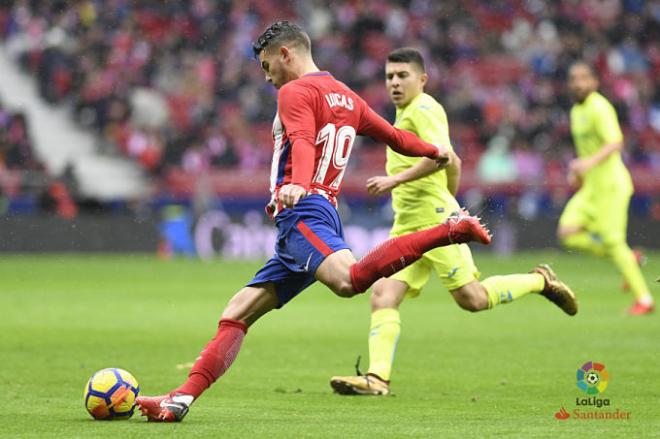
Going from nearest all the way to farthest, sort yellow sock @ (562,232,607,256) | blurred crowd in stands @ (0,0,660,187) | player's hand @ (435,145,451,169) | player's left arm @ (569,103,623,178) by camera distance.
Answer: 1. player's hand @ (435,145,451,169)
2. player's left arm @ (569,103,623,178)
3. yellow sock @ (562,232,607,256)
4. blurred crowd in stands @ (0,0,660,187)

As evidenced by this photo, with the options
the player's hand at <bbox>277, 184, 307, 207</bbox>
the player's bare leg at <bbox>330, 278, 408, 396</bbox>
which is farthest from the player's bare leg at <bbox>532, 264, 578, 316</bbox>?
the player's hand at <bbox>277, 184, 307, 207</bbox>

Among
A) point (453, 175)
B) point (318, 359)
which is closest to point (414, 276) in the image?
point (453, 175)

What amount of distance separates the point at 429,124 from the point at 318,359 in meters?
2.69

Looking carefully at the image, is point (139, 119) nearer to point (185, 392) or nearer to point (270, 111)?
point (270, 111)

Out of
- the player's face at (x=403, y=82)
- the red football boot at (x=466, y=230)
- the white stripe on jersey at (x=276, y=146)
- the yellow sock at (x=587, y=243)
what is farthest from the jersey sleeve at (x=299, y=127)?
the yellow sock at (x=587, y=243)

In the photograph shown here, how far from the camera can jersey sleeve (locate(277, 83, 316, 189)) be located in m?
6.03

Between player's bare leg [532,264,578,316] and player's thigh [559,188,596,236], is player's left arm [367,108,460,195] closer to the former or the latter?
player's bare leg [532,264,578,316]

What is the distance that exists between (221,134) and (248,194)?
2.35 m

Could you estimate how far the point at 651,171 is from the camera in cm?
2719

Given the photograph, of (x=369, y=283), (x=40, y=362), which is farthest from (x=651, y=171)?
(x=369, y=283)

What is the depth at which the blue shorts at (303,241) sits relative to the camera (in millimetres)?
6254

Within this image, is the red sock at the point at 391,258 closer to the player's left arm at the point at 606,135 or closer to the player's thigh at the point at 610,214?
the player's left arm at the point at 606,135

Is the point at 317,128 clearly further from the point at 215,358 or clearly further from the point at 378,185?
the point at 215,358

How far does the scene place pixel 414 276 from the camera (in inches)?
330
